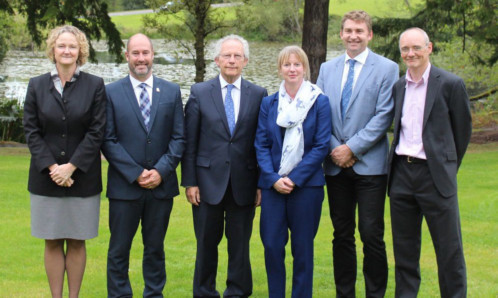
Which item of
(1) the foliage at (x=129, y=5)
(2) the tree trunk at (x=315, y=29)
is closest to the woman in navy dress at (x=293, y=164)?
(2) the tree trunk at (x=315, y=29)

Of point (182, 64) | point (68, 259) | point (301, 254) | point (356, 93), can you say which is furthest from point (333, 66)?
point (182, 64)

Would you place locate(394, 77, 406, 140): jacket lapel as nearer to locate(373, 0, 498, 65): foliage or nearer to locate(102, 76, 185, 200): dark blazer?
locate(102, 76, 185, 200): dark blazer

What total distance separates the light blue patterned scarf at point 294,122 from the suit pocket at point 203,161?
2.03ft

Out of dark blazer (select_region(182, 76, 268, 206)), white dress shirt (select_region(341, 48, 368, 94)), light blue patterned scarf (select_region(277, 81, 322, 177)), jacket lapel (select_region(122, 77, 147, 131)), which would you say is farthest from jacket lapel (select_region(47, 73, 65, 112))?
white dress shirt (select_region(341, 48, 368, 94))

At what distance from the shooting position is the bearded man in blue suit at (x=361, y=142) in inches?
197

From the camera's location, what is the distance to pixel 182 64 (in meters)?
34.1

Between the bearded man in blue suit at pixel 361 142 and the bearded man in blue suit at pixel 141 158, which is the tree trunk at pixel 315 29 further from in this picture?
the bearded man in blue suit at pixel 141 158

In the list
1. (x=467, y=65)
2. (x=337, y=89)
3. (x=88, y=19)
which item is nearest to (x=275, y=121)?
(x=337, y=89)

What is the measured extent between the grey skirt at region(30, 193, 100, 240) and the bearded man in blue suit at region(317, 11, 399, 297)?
1.91m

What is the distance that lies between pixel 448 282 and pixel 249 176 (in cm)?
171

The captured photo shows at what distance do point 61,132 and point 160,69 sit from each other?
27483mm

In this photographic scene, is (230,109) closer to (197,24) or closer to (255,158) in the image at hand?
(255,158)

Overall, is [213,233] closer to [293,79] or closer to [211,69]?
[293,79]

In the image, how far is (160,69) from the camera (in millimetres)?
31766
